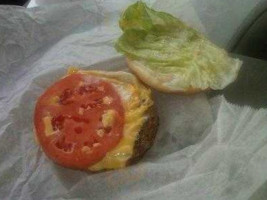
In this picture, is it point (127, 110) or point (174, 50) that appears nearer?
point (127, 110)

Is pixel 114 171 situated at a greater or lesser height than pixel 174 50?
lesser

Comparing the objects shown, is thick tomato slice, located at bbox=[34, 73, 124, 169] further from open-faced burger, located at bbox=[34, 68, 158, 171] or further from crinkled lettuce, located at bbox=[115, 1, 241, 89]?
crinkled lettuce, located at bbox=[115, 1, 241, 89]

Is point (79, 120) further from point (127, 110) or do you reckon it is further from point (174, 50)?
point (174, 50)

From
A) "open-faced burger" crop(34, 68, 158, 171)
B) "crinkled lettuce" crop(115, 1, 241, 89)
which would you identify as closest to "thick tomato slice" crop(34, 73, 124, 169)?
"open-faced burger" crop(34, 68, 158, 171)

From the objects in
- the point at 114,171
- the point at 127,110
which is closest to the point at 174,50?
the point at 127,110

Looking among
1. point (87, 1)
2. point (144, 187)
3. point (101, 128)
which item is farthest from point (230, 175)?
point (87, 1)
